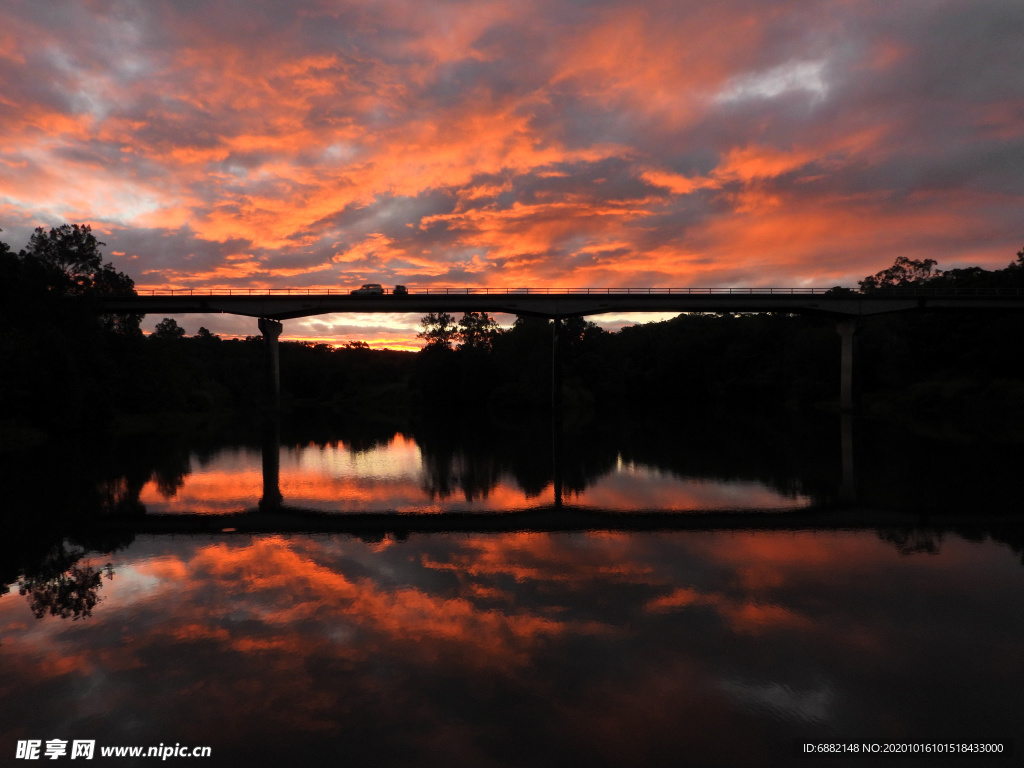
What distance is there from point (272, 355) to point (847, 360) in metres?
66.3

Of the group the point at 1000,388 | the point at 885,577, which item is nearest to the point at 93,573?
the point at 885,577

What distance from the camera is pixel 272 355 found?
245 ft

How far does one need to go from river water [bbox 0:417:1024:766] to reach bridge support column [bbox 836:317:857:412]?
52819 millimetres

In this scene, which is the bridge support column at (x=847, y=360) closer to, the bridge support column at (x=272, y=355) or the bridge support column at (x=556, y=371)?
the bridge support column at (x=556, y=371)

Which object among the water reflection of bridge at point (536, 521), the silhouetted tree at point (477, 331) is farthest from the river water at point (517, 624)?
the silhouetted tree at point (477, 331)

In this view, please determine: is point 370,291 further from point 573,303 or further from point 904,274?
point 904,274

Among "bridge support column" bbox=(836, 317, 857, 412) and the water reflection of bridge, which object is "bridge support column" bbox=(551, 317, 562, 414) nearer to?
"bridge support column" bbox=(836, 317, 857, 412)

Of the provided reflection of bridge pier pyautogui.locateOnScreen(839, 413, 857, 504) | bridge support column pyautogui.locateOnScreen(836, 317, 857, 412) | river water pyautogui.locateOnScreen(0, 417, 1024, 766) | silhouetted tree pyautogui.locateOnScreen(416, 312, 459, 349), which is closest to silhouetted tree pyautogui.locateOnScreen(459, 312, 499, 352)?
silhouetted tree pyautogui.locateOnScreen(416, 312, 459, 349)

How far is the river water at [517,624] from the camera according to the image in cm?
590

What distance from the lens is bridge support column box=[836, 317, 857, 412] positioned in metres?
67.2

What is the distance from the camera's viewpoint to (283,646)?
26.0 feet

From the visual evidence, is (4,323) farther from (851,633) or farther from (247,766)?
(851,633)

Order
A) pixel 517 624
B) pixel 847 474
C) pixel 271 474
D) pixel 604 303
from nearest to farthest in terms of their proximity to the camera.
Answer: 1. pixel 517 624
2. pixel 847 474
3. pixel 271 474
4. pixel 604 303

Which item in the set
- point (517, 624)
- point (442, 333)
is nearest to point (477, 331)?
point (442, 333)
